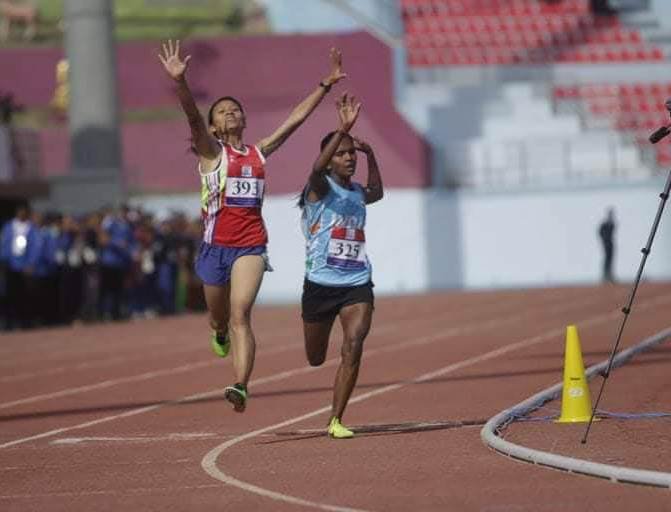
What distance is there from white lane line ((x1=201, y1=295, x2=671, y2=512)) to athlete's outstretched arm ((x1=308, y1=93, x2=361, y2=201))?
5.63 feet

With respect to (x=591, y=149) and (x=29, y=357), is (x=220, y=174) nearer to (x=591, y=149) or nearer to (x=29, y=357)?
(x=29, y=357)

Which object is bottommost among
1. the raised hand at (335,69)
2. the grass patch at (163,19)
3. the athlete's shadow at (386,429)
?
the athlete's shadow at (386,429)

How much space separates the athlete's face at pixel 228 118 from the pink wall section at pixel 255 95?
1159 inches

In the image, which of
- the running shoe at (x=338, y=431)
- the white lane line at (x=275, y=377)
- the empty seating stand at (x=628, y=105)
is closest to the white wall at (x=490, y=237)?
the empty seating stand at (x=628, y=105)

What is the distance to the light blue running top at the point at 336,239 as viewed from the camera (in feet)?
44.0

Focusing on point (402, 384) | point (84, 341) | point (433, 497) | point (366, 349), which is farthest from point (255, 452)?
point (84, 341)

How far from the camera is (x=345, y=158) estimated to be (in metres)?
13.3

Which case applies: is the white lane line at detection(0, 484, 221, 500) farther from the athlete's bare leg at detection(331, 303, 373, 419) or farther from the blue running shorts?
the blue running shorts

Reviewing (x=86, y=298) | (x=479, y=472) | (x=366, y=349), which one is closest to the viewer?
(x=479, y=472)

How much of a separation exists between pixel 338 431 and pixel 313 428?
1063 millimetres

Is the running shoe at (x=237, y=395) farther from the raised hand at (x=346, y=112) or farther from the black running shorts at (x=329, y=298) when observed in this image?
the raised hand at (x=346, y=112)

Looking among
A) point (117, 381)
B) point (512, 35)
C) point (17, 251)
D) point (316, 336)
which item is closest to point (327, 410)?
point (316, 336)

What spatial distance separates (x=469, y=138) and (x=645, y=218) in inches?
181

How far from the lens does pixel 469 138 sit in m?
47.8
